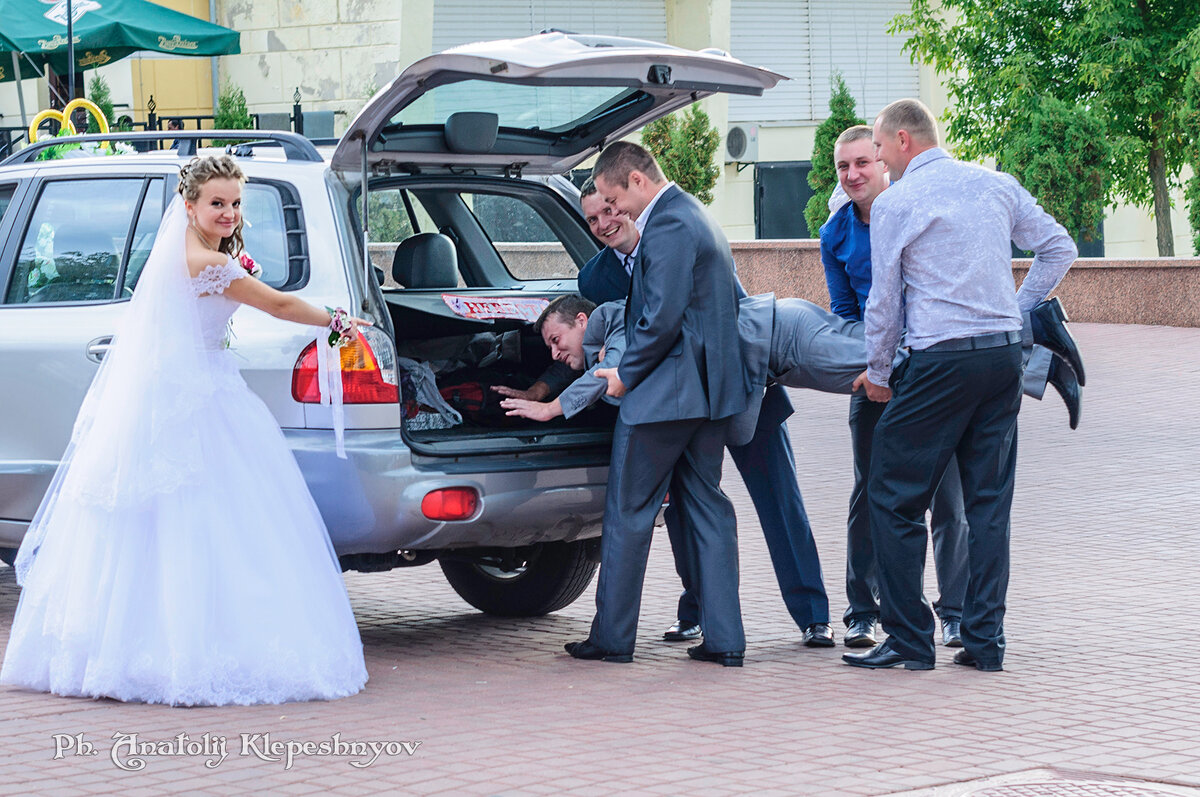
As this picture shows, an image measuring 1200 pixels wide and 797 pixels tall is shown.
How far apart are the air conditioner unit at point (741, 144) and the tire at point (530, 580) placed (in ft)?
74.3

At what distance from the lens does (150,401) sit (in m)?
5.43

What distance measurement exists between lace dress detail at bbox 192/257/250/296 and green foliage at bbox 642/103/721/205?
1922 centimetres

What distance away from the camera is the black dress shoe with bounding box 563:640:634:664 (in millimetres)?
5938

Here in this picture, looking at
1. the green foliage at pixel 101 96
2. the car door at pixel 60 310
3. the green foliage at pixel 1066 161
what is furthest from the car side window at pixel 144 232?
the green foliage at pixel 101 96

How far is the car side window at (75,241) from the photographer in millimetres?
6184

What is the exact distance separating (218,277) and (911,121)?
245cm

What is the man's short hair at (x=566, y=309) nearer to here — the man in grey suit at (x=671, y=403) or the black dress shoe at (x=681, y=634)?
the man in grey suit at (x=671, y=403)

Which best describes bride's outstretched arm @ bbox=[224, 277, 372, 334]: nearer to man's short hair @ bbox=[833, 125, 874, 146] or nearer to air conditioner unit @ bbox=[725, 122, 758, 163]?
man's short hair @ bbox=[833, 125, 874, 146]

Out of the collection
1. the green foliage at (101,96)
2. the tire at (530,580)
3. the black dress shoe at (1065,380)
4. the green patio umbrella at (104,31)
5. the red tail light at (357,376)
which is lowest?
the tire at (530,580)

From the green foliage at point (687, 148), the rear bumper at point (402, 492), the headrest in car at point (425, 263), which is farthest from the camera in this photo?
the green foliage at point (687, 148)

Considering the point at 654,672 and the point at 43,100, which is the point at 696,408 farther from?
the point at 43,100

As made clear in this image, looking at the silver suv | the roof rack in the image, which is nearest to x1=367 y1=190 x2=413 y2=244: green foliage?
the silver suv

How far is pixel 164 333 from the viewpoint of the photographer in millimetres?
5461

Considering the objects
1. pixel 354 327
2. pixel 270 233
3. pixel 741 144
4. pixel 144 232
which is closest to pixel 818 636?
pixel 354 327
